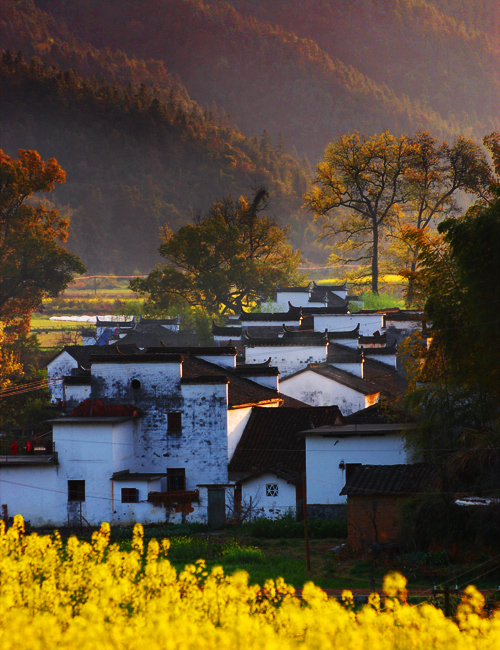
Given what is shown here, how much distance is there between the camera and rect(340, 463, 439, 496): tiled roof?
2280cm

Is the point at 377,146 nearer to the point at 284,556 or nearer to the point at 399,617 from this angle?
the point at 284,556

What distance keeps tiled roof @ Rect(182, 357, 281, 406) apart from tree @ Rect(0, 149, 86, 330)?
102 feet

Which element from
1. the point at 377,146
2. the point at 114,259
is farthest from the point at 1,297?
the point at 114,259

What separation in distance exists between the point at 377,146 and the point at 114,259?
287ft

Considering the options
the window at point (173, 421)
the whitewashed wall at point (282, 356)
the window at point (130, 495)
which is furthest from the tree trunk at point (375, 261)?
the window at point (130, 495)

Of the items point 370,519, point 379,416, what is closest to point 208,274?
point 379,416

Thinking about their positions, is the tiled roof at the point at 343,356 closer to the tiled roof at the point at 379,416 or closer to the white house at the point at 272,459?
the tiled roof at the point at 379,416

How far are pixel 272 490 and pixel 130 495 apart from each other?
5.03m

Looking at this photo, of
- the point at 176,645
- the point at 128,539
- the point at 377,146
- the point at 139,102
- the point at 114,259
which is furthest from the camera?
the point at 139,102

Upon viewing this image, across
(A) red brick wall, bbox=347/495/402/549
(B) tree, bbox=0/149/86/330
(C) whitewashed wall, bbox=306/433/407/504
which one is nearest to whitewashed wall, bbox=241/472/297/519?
(C) whitewashed wall, bbox=306/433/407/504

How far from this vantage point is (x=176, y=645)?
1046cm

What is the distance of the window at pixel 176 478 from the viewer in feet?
96.9

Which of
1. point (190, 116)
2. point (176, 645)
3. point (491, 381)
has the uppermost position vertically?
point (190, 116)

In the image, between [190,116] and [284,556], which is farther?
[190,116]
